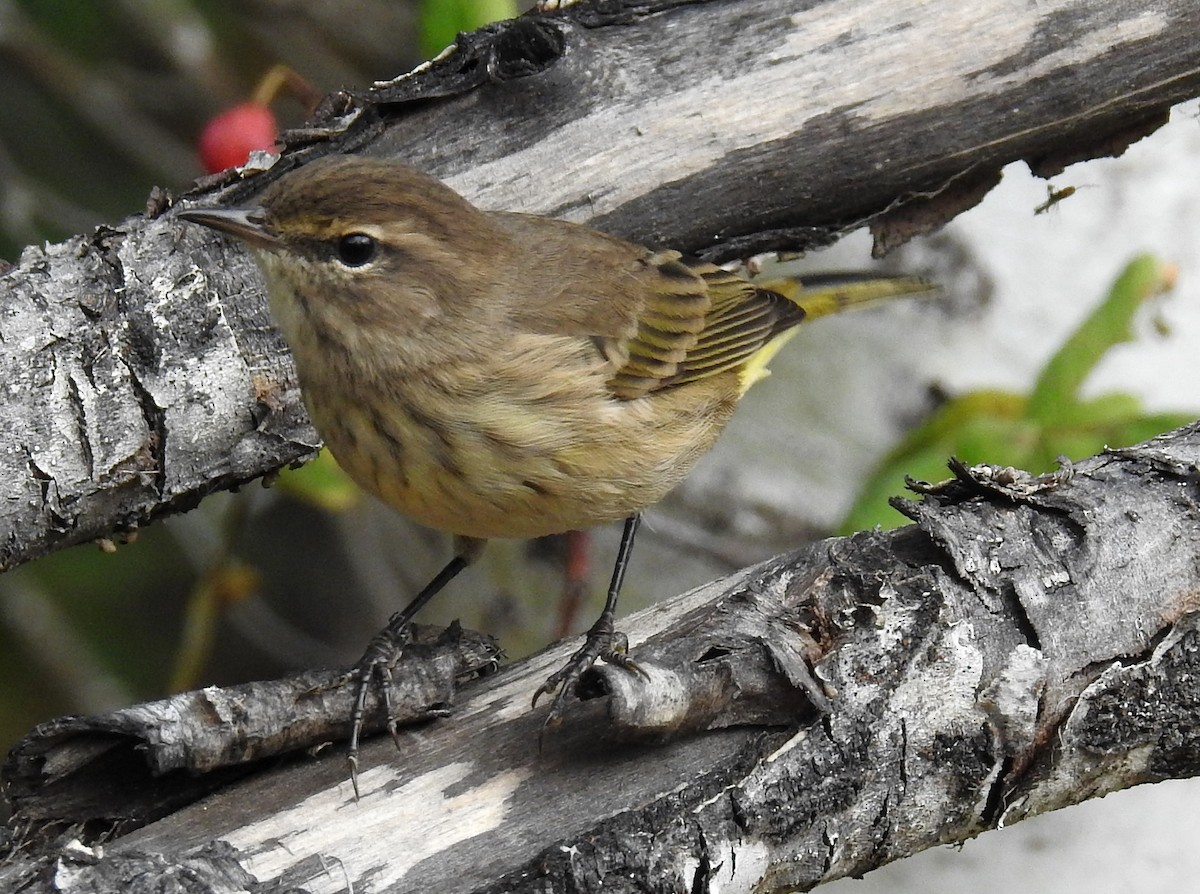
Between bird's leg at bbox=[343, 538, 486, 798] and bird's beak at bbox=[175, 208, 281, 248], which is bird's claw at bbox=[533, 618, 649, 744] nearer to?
bird's leg at bbox=[343, 538, 486, 798]

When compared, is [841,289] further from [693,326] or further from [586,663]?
[586,663]

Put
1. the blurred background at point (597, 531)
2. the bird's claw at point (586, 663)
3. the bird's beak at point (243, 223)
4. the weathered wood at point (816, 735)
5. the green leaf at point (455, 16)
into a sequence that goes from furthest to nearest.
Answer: the blurred background at point (597, 531) → the green leaf at point (455, 16) → the bird's beak at point (243, 223) → the bird's claw at point (586, 663) → the weathered wood at point (816, 735)

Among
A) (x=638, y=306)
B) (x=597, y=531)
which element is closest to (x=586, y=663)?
(x=638, y=306)

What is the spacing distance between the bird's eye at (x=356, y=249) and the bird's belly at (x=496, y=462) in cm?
32

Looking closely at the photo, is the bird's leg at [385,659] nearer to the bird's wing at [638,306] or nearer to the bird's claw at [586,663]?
the bird's claw at [586,663]

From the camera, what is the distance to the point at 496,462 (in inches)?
118

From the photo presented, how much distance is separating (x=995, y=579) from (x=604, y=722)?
826 mm

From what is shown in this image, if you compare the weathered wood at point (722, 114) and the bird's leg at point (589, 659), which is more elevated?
the weathered wood at point (722, 114)

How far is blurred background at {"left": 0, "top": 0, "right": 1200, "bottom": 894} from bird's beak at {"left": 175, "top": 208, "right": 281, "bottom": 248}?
1044 mm

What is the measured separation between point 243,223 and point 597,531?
278 cm

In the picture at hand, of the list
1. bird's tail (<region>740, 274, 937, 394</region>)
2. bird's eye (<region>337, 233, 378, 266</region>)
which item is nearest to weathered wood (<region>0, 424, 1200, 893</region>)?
bird's eye (<region>337, 233, 378, 266</region>)

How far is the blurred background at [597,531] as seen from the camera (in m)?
4.02

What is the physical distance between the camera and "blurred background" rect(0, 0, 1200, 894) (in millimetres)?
4016

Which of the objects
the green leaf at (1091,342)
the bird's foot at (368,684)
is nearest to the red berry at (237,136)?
the bird's foot at (368,684)
